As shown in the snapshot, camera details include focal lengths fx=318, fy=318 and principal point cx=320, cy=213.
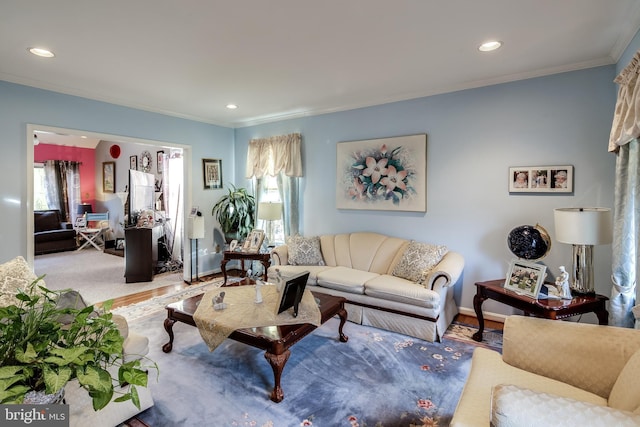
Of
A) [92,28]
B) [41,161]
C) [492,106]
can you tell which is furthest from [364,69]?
[41,161]

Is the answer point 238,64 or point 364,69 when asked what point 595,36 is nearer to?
point 364,69

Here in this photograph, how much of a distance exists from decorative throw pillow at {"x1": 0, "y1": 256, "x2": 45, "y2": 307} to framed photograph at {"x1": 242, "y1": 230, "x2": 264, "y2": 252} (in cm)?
281

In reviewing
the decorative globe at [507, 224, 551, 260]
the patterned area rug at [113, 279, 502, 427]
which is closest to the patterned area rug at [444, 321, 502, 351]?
the patterned area rug at [113, 279, 502, 427]

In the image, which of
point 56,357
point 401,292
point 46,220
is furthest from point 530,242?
point 46,220

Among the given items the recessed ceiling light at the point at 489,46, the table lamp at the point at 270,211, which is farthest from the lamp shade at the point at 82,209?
the recessed ceiling light at the point at 489,46

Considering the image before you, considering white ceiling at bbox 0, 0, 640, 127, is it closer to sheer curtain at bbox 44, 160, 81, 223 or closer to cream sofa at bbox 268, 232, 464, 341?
cream sofa at bbox 268, 232, 464, 341

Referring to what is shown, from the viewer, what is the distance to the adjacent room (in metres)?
1.65

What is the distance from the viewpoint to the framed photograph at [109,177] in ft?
25.8

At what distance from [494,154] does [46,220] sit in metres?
8.94

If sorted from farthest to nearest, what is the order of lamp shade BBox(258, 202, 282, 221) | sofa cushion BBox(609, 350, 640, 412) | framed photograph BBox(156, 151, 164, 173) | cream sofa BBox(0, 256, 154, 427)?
1. framed photograph BBox(156, 151, 164, 173)
2. lamp shade BBox(258, 202, 282, 221)
3. cream sofa BBox(0, 256, 154, 427)
4. sofa cushion BBox(609, 350, 640, 412)

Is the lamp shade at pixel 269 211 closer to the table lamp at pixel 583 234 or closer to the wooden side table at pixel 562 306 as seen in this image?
the wooden side table at pixel 562 306

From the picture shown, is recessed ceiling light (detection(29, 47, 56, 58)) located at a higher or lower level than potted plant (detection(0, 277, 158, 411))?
higher

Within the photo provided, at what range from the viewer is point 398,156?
396cm

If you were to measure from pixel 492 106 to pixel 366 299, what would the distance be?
2.44 m
